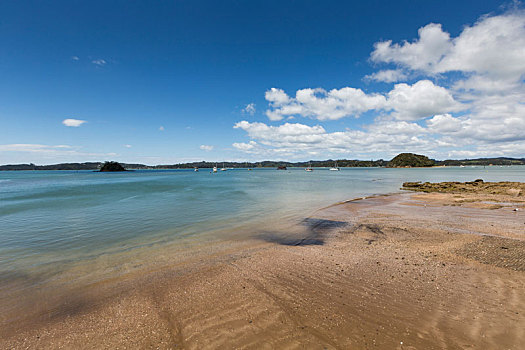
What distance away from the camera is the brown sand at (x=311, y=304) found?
500cm

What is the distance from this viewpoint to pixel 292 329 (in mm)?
5285

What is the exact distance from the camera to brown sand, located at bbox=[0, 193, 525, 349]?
16.4 feet

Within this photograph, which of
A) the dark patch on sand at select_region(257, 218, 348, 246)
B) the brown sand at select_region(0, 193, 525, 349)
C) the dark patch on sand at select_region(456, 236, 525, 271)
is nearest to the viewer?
the brown sand at select_region(0, 193, 525, 349)

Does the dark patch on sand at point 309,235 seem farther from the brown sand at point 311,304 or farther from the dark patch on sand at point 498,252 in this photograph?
the dark patch on sand at point 498,252

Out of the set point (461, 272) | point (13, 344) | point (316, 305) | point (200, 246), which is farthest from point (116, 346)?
point (461, 272)

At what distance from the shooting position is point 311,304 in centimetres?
623

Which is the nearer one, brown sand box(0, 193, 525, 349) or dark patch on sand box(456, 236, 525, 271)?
brown sand box(0, 193, 525, 349)

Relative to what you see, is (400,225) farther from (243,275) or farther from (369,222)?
(243,275)

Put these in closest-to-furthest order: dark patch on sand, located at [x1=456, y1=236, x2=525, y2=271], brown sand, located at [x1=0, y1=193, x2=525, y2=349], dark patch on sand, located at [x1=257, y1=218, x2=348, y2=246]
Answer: brown sand, located at [x1=0, y1=193, x2=525, y2=349], dark patch on sand, located at [x1=456, y1=236, x2=525, y2=271], dark patch on sand, located at [x1=257, y1=218, x2=348, y2=246]

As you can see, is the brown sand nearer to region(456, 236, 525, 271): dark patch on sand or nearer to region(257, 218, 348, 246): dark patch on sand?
region(456, 236, 525, 271): dark patch on sand

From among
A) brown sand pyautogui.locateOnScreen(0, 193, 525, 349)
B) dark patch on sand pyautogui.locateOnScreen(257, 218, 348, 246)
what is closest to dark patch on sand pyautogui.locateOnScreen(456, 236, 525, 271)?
brown sand pyautogui.locateOnScreen(0, 193, 525, 349)

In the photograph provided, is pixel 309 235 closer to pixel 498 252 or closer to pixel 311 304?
pixel 311 304

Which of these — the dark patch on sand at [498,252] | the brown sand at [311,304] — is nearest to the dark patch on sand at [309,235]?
the brown sand at [311,304]

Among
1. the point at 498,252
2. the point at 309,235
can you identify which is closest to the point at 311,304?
the point at 309,235
